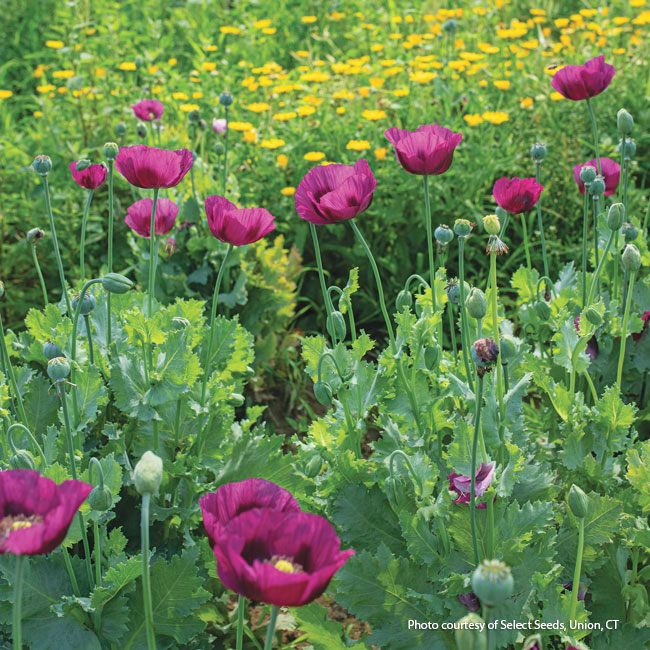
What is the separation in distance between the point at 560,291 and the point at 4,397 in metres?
1.24

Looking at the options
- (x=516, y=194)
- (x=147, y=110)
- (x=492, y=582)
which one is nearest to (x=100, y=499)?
(x=492, y=582)

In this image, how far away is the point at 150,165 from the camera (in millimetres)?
1493

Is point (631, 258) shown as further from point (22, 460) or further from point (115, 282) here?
point (22, 460)

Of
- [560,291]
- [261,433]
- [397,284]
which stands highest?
[560,291]

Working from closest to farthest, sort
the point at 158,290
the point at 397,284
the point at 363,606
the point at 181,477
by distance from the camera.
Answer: the point at 363,606, the point at 181,477, the point at 158,290, the point at 397,284

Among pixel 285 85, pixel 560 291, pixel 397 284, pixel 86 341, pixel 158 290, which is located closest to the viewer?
pixel 86 341

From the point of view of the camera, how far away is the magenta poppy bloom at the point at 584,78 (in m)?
1.81

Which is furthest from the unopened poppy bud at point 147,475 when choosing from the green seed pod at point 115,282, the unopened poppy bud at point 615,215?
the unopened poppy bud at point 615,215

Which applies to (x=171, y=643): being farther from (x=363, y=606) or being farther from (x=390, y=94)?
(x=390, y=94)

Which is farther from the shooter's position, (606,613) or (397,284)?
(397,284)

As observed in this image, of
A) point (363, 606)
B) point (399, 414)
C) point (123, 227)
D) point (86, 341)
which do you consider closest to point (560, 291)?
point (399, 414)

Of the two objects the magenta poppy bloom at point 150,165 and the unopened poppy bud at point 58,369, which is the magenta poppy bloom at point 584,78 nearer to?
the magenta poppy bloom at point 150,165

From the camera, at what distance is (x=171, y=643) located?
146 centimetres

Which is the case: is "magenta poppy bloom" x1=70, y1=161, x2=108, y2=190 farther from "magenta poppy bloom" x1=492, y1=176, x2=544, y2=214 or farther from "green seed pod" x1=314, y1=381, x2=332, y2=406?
"magenta poppy bloom" x1=492, y1=176, x2=544, y2=214
